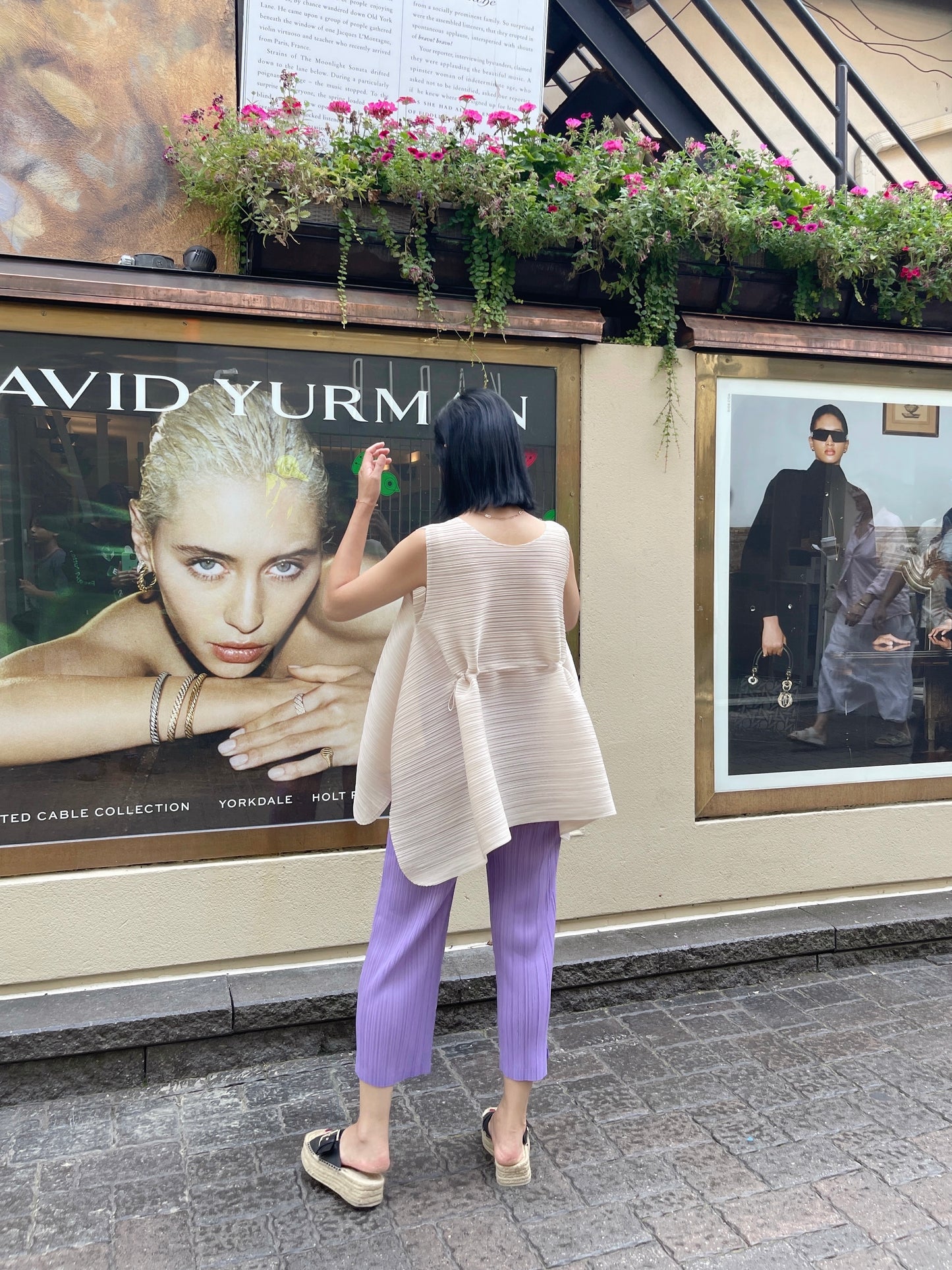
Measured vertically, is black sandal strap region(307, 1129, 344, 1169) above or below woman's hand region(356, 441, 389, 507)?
below

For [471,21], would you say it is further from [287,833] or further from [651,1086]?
[651,1086]

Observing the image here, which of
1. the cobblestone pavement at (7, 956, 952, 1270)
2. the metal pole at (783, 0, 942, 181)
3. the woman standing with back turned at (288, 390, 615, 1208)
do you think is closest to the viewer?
the cobblestone pavement at (7, 956, 952, 1270)

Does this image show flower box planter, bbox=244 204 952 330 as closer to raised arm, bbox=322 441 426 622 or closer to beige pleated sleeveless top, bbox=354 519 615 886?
raised arm, bbox=322 441 426 622

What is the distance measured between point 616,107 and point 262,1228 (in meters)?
5.25

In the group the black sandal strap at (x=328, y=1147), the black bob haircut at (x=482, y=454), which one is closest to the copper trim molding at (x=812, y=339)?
the black bob haircut at (x=482, y=454)

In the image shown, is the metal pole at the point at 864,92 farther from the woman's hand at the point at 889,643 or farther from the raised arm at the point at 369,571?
the raised arm at the point at 369,571

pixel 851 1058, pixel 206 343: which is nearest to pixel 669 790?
pixel 851 1058

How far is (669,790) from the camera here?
414cm

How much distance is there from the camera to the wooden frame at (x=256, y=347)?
10.9 ft

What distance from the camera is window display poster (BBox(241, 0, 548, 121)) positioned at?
372 cm

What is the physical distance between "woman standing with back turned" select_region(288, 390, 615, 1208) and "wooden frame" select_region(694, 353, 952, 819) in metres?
1.71

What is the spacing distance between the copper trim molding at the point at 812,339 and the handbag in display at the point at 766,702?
136 centimetres

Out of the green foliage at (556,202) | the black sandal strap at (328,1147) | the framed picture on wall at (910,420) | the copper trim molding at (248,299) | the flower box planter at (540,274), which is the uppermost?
the green foliage at (556,202)

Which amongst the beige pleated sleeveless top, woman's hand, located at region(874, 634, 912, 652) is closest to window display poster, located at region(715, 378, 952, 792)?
woman's hand, located at region(874, 634, 912, 652)
